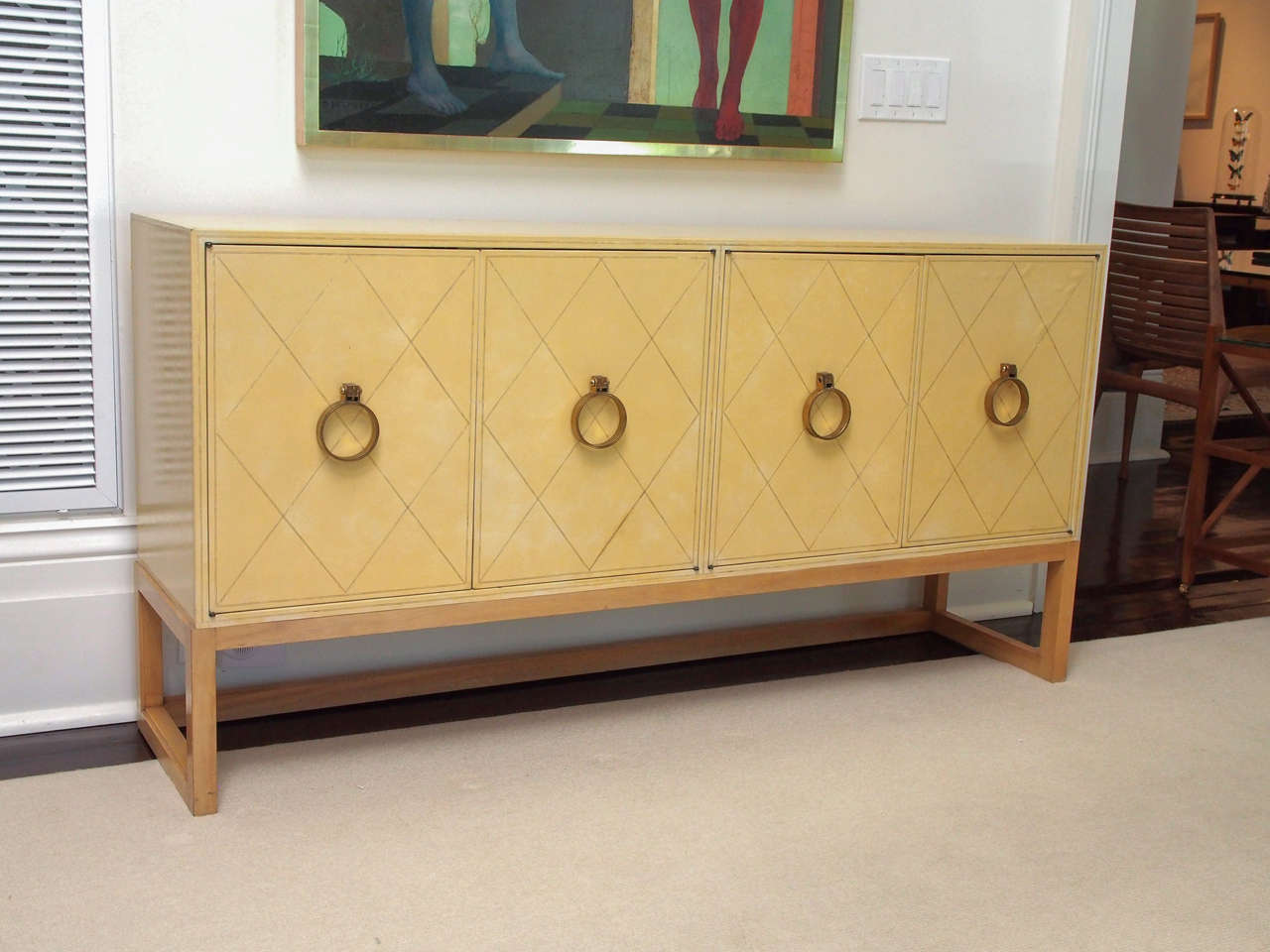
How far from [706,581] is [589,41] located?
3.24 ft

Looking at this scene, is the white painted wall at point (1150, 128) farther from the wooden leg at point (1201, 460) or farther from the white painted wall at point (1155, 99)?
the wooden leg at point (1201, 460)

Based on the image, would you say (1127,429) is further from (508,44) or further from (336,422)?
(336,422)

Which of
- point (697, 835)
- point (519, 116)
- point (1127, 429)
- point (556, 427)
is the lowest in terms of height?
point (697, 835)

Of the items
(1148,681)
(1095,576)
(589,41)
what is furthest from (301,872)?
(1095,576)

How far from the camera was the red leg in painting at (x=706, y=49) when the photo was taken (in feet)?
8.29

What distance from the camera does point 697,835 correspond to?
1.97 meters

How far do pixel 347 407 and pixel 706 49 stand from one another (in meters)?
1.08

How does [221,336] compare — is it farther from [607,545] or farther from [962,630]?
[962,630]

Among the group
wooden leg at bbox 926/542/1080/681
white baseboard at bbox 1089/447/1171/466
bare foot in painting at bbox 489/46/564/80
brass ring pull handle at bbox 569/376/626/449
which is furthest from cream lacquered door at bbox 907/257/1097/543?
white baseboard at bbox 1089/447/1171/466

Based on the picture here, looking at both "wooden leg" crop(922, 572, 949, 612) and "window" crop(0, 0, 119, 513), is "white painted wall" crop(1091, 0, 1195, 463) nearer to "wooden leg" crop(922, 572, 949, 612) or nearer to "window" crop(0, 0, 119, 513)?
"wooden leg" crop(922, 572, 949, 612)

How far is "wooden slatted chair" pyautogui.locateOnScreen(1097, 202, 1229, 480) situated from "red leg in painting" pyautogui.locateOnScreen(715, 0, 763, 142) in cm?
188

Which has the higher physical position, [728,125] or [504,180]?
[728,125]

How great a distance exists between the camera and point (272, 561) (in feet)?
6.37

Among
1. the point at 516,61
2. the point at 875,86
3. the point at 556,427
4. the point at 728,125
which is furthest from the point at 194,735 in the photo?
the point at 875,86
